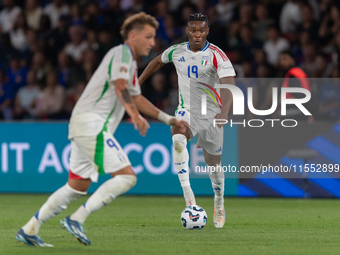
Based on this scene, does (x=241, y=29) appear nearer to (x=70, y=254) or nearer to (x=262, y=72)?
(x=262, y=72)

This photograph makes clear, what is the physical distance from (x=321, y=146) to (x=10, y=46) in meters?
8.40

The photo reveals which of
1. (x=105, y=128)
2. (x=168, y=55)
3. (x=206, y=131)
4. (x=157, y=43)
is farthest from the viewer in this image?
(x=157, y=43)

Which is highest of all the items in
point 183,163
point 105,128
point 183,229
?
point 105,128

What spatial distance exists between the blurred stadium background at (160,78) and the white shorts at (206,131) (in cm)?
363

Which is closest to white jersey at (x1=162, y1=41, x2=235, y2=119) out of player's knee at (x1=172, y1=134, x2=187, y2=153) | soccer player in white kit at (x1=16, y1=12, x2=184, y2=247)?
player's knee at (x1=172, y1=134, x2=187, y2=153)

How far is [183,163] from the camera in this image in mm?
7895

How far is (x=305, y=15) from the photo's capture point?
42.7 ft

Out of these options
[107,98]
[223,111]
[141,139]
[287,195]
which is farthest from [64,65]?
[107,98]

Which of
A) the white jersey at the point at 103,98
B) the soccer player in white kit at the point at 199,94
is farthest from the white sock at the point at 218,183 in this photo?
the white jersey at the point at 103,98

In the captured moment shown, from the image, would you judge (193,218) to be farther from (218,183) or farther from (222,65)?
(222,65)

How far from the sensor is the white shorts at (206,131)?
793cm

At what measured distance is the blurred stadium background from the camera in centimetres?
1164

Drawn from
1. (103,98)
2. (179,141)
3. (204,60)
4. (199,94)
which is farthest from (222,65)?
(103,98)

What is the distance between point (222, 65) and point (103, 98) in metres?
2.39
